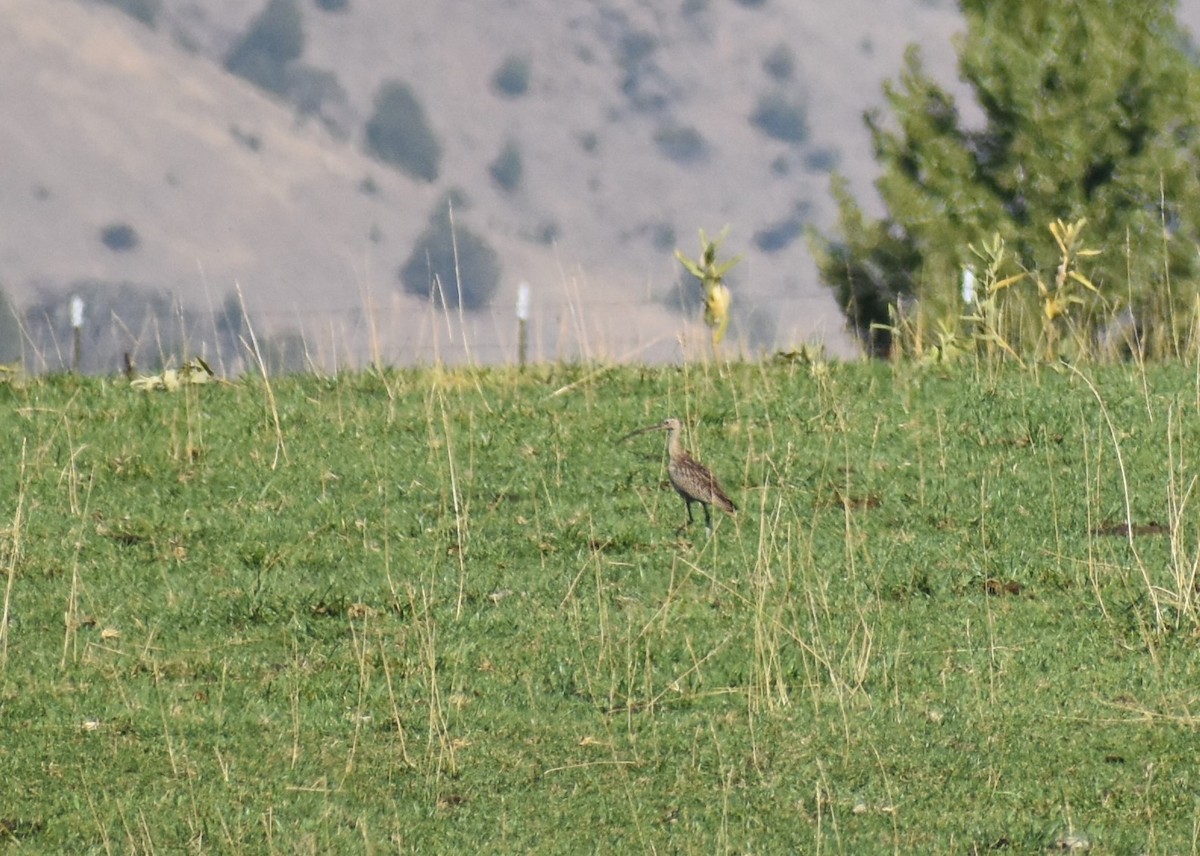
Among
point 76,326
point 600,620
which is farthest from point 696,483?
point 76,326

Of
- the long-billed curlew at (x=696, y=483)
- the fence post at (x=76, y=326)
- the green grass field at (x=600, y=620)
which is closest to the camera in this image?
the green grass field at (x=600, y=620)

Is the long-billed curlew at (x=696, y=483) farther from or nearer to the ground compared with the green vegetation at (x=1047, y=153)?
nearer to the ground

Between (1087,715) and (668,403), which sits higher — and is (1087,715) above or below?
below

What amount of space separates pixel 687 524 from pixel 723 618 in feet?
6.92

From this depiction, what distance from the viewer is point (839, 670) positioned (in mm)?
7922

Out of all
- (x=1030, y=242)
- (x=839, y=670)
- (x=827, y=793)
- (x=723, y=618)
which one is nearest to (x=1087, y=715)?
(x=839, y=670)

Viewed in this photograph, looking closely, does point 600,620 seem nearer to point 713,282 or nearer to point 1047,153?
point 713,282

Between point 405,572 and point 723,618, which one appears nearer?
point 723,618

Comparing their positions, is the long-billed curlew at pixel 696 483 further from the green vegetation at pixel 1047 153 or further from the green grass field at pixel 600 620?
the green vegetation at pixel 1047 153

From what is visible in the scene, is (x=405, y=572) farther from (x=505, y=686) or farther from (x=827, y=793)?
(x=827, y=793)

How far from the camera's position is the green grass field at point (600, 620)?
649cm

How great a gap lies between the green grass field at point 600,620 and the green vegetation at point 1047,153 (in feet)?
53.1

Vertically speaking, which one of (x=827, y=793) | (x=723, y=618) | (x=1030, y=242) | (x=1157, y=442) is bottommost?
(x=827, y=793)

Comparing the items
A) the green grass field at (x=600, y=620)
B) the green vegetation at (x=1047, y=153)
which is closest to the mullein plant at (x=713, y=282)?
the green grass field at (x=600, y=620)
